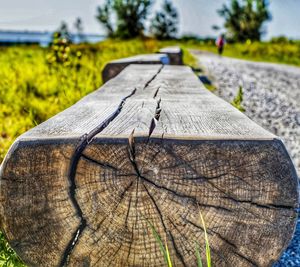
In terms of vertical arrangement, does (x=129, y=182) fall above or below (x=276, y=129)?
above

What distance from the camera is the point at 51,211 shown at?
1.30 meters

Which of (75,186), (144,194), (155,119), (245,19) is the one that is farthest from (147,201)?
(245,19)

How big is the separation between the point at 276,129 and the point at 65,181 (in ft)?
11.1

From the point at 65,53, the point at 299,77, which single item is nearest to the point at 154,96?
the point at 65,53

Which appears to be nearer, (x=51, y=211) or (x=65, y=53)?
(x=51, y=211)

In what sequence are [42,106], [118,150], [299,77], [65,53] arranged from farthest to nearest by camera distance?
[299,77], [65,53], [42,106], [118,150]

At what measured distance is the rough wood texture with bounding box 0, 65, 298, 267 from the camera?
1.24 metres

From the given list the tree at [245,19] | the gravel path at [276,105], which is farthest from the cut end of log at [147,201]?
the tree at [245,19]

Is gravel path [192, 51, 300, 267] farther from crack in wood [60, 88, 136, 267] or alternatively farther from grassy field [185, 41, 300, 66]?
grassy field [185, 41, 300, 66]

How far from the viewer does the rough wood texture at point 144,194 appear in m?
1.24

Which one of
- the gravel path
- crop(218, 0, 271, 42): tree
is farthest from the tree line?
the gravel path

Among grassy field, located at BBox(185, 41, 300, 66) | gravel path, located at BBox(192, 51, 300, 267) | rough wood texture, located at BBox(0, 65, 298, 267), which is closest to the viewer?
rough wood texture, located at BBox(0, 65, 298, 267)

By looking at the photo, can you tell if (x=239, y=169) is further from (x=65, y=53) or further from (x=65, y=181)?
(x=65, y=53)

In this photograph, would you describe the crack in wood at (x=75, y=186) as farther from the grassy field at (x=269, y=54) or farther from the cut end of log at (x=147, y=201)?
the grassy field at (x=269, y=54)
